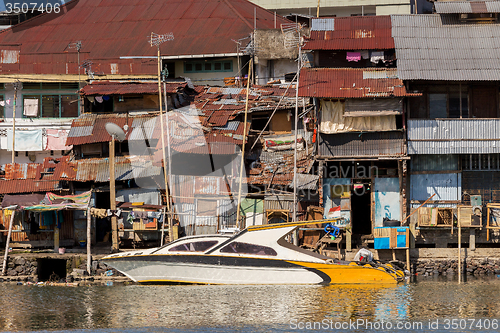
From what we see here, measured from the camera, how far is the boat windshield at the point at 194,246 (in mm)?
29203

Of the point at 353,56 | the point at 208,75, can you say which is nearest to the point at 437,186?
the point at 353,56

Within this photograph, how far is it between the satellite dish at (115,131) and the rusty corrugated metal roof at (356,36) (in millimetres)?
9839

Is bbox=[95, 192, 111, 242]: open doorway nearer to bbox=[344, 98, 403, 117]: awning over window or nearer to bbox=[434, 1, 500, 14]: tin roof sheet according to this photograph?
bbox=[344, 98, 403, 117]: awning over window

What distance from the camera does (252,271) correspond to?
28.9 meters

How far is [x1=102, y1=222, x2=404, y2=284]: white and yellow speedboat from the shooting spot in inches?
1133

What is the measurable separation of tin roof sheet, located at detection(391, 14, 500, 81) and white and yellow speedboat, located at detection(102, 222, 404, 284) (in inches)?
384

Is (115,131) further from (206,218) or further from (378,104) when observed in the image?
(378,104)

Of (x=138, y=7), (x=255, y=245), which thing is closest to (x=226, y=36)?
(x=138, y=7)

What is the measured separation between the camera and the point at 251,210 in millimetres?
35219

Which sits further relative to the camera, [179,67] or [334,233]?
[179,67]

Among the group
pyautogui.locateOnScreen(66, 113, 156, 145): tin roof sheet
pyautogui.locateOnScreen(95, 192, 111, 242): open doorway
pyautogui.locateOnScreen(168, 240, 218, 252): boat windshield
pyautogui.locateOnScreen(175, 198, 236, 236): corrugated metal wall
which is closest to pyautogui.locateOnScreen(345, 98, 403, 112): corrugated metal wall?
pyautogui.locateOnScreen(175, 198, 236, 236): corrugated metal wall

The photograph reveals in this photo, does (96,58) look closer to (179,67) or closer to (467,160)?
(179,67)

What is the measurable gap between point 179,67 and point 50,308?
20785 mm

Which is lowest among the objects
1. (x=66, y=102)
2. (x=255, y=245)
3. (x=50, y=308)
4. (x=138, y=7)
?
(x=50, y=308)
